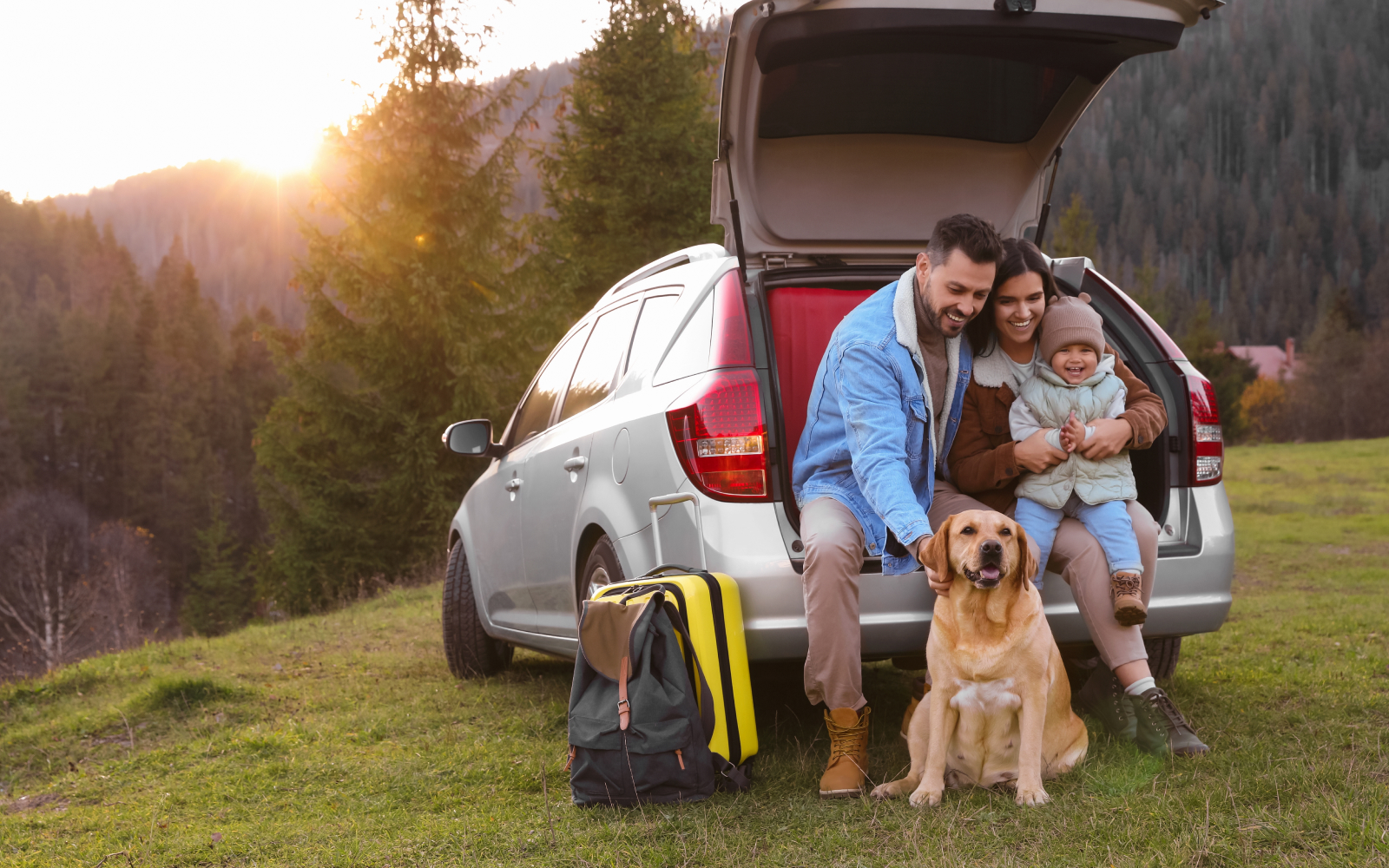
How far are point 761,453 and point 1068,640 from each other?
3.95 feet

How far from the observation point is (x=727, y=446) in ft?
10.6

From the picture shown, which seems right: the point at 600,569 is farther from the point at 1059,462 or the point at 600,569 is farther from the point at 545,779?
the point at 1059,462

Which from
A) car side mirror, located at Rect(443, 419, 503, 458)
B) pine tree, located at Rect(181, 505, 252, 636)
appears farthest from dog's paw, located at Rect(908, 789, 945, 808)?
pine tree, located at Rect(181, 505, 252, 636)

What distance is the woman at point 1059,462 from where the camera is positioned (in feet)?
10.9

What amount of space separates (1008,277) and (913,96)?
33.6 inches

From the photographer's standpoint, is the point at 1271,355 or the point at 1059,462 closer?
the point at 1059,462

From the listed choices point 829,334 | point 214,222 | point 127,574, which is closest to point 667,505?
point 829,334


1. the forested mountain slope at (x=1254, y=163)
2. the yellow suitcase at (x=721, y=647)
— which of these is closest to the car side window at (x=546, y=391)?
the yellow suitcase at (x=721, y=647)

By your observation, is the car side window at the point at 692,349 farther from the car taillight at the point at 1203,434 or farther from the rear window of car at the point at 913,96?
the car taillight at the point at 1203,434

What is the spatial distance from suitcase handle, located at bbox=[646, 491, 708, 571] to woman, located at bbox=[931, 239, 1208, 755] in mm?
865

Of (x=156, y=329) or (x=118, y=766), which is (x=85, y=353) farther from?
(x=118, y=766)

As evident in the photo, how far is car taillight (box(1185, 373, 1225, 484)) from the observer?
11.9 feet

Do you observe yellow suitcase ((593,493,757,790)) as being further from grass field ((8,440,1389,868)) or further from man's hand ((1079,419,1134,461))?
man's hand ((1079,419,1134,461))

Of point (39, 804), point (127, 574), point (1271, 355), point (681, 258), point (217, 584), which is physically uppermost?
point (681, 258)
